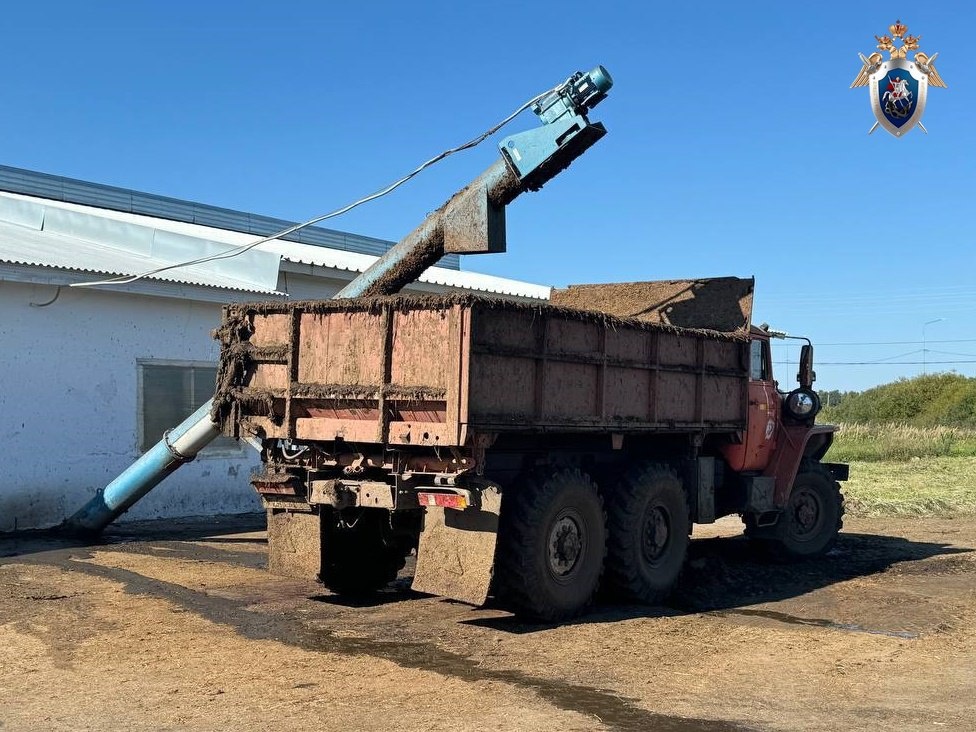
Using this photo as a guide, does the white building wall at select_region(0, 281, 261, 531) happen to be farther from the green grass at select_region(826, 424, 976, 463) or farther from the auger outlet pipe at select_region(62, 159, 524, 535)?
the green grass at select_region(826, 424, 976, 463)

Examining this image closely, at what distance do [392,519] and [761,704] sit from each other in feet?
12.0

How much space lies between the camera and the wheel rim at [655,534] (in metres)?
9.86

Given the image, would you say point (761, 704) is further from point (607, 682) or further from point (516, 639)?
point (516, 639)

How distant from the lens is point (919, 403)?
58.6 m

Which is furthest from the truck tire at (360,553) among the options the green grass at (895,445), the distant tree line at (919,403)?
the distant tree line at (919,403)

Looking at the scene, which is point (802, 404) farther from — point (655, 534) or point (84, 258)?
point (84, 258)

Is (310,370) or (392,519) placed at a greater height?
(310,370)

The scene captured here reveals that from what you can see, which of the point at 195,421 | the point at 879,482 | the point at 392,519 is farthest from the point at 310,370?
the point at 879,482

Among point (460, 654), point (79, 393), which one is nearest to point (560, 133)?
point (460, 654)

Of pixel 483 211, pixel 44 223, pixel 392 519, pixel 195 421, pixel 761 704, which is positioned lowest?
pixel 761 704

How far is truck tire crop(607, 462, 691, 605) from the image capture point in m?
9.47

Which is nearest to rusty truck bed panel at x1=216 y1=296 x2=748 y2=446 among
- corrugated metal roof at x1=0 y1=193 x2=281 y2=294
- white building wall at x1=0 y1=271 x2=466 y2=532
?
white building wall at x1=0 y1=271 x2=466 y2=532

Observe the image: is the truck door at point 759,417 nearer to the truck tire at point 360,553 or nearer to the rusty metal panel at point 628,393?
the rusty metal panel at point 628,393

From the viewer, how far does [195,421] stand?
12023 mm
